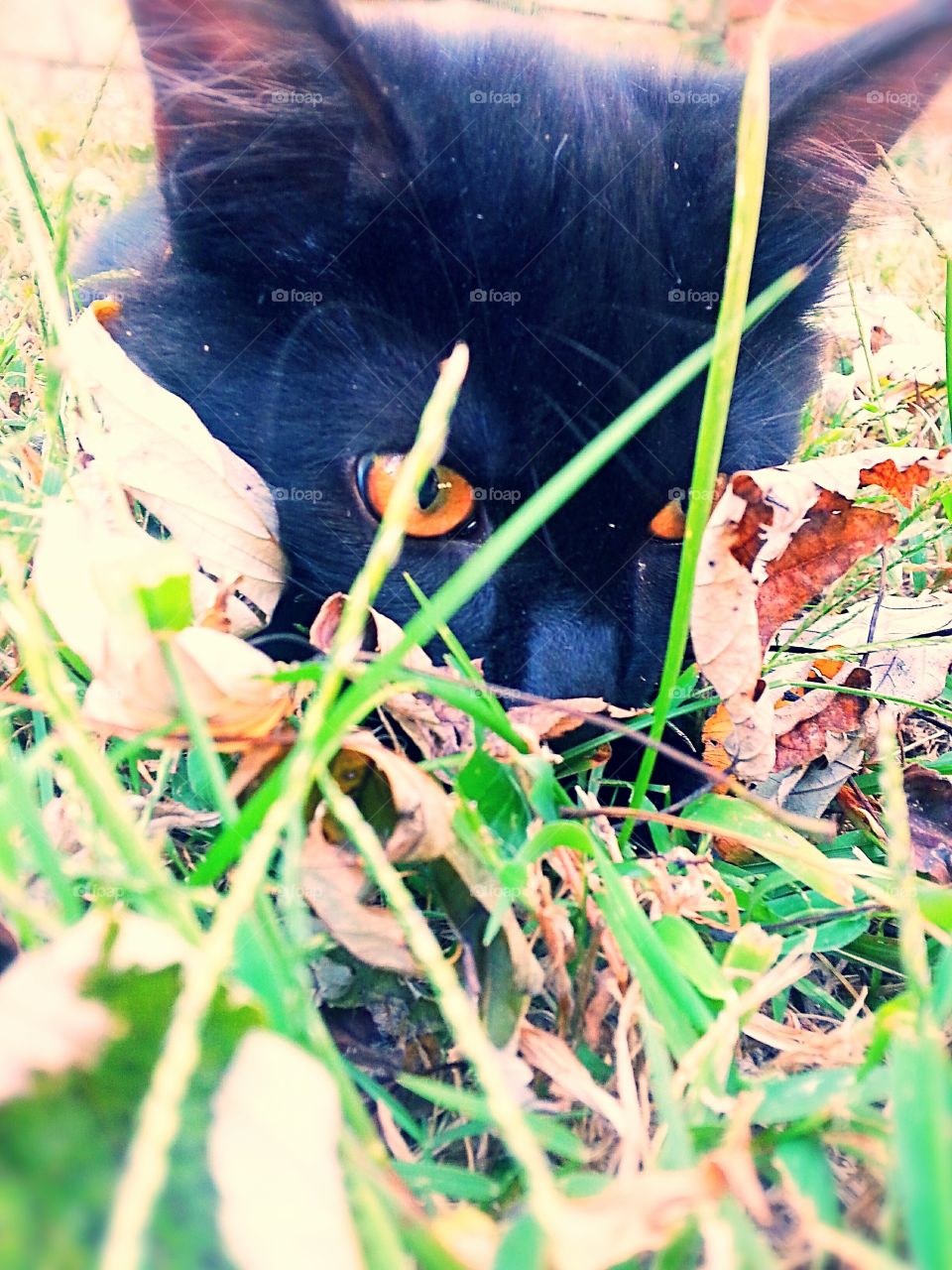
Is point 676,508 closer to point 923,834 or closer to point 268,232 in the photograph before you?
point 923,834

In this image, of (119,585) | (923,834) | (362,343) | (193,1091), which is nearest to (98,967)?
(193,1091)

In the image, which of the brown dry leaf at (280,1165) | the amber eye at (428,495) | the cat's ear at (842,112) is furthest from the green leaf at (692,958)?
the cat's ear at (842,112)

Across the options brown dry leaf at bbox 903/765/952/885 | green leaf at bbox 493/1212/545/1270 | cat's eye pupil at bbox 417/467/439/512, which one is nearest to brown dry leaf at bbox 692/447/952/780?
brown dry leaf at bbox 903/765/952/885

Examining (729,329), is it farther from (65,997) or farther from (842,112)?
(842,112)

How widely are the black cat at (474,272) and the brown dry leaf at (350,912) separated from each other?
0.46m

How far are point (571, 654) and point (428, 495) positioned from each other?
241 mm

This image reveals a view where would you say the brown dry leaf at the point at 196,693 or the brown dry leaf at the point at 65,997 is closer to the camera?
the brown dry leaf at the point at 65,997

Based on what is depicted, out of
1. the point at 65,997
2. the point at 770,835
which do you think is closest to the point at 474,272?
the point at 770,835

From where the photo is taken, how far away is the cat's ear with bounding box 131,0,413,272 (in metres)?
0.96

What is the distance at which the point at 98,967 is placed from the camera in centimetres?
38

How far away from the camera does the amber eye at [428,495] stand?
3.55ft

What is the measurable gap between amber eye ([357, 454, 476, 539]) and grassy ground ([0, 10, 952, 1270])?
0.36 meters

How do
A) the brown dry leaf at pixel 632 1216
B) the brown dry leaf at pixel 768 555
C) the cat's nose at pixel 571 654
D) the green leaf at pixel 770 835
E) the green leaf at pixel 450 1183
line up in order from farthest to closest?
the cat's nose at pixel 571 654 → the brown dry leaf at pixel 768 555 → the green leaf at pixel 770 835 → the green leaf at pixel 450 1183 → the brown dry leaf at pixel 632 1216

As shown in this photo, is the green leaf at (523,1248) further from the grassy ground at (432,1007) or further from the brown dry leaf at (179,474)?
the brown dry leaf at (179,474)
